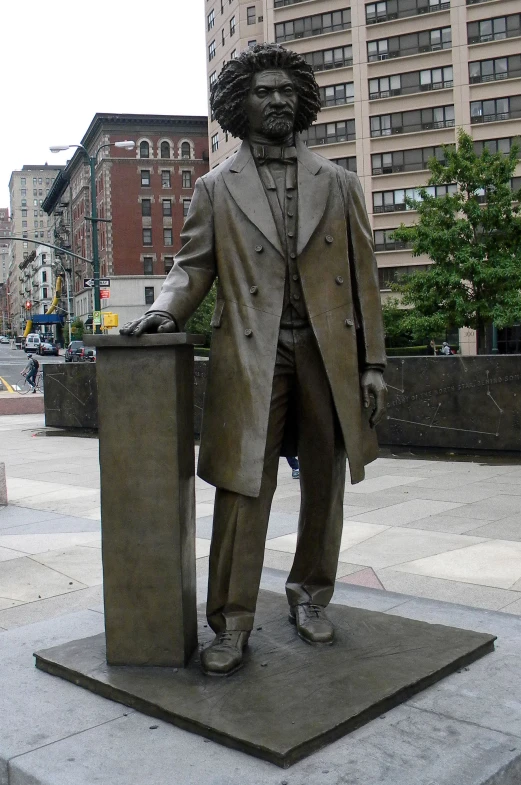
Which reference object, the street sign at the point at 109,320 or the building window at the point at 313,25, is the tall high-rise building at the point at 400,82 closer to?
the building window at the point at 313,25

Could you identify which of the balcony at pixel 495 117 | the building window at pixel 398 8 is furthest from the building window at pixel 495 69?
the building window at pixel 398 8

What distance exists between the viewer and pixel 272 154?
385cm

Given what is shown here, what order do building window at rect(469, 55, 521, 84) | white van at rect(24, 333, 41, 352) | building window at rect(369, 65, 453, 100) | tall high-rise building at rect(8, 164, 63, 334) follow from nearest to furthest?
building window at rect(469, 55, 521, 84)
building window at rect(369, 65, 453, 100)
white van at rect(24, 333, 41, 352)
tall high-rise building at rect(8, 164, 63, 334)

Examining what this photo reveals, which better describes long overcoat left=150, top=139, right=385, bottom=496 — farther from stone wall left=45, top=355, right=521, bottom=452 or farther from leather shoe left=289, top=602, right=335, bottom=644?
stone wall left=45, top=355, right=521, bottom=452

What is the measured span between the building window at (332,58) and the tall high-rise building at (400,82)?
66 millimetres

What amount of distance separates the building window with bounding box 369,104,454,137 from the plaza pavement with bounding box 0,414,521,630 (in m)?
45.3

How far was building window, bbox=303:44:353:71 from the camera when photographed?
5491 cm

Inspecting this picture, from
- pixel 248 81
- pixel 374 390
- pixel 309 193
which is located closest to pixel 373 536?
pixel 374 390

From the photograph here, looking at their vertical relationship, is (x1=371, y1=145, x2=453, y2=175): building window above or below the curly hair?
above

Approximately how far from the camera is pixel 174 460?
359 cm

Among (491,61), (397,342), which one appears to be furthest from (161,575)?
(491,61)

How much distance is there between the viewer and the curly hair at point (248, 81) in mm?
3787

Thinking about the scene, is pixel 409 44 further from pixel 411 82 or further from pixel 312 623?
pixel 312 623

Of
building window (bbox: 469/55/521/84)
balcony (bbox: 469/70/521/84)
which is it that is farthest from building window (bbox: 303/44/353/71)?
balcony (bbox: 469/70/521/84)
